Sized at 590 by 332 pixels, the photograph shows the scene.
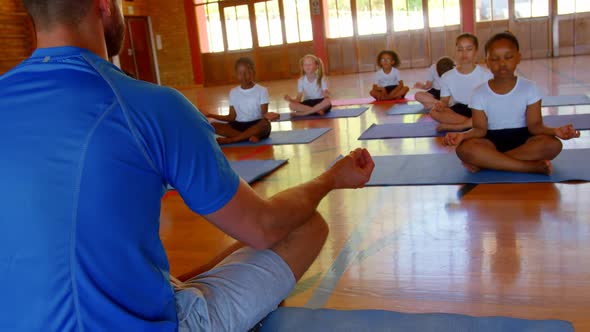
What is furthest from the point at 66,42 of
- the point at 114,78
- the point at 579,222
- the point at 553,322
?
Answer: the point at 579,222

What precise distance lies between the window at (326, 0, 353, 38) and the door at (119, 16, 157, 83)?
4389mm

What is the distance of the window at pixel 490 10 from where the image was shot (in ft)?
33.5

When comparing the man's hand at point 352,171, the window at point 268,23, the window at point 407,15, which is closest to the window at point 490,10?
the window at point 407,15

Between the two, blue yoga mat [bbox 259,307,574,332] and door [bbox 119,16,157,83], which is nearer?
blue yoga mat [bbox 259,307,574,332]

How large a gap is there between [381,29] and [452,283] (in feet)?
33.4

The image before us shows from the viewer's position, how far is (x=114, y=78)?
827mm

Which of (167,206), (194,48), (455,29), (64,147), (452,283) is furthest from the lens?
(194,48)

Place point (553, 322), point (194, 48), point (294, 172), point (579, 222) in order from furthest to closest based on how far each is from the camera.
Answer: point (194, 48) → point (294, 172) → point (579, 222) → point (553, 322)

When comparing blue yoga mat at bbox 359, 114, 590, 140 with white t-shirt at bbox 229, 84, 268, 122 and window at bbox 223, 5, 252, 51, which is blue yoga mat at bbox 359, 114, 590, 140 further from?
window at bbox 223, 5, 252, 51

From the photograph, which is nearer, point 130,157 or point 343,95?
point 130,157

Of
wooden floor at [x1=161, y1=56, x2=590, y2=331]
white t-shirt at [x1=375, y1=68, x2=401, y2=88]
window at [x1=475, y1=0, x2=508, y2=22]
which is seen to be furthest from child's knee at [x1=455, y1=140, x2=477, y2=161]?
window at [x1=475, y1=0, x2=508, y2=22]

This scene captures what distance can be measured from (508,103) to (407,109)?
2.60m

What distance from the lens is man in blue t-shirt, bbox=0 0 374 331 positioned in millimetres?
754

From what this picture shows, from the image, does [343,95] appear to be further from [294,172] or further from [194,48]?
[194,48]
